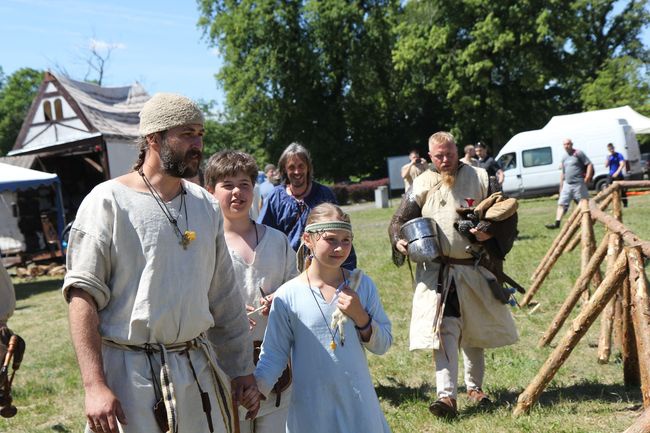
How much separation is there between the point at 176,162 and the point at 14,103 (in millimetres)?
63441

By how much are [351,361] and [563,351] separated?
7.18 feet

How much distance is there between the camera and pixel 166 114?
256 centimetres

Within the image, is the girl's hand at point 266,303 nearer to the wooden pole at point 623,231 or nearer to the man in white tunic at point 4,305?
the man in white tunic at point 4,305

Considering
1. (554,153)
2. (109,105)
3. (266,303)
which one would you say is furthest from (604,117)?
(266,303)

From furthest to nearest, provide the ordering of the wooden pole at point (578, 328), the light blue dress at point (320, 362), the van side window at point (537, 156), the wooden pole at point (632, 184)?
the van side window at point (537, 156)
the wooden pole at point (632, 184)
the wooden pole at point (578, 328)
the light blue dress at point (320, 362)

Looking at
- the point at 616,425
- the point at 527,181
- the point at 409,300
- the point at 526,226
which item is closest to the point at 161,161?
the point at 616,425

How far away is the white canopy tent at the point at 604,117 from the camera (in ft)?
76.7

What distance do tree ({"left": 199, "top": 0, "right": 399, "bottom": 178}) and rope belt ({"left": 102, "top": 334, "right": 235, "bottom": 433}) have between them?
37106 mm

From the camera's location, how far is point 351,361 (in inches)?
116

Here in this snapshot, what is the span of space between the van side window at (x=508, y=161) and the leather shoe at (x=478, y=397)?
20.1 m

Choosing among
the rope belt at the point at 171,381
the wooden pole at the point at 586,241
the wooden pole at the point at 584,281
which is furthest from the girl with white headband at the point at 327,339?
the wooden pole at the point at 586,241

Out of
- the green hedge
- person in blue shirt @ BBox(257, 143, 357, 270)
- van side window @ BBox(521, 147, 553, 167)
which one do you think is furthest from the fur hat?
the green hedge

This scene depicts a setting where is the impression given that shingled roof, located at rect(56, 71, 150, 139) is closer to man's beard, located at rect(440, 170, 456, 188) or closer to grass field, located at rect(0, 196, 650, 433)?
grass field, located at rect(0, 196, 650, 433)

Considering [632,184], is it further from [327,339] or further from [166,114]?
[166,114]
